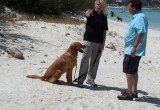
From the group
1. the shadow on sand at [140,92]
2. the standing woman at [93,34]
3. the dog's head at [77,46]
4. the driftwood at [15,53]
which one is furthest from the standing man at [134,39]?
the driftwood at [15,53]

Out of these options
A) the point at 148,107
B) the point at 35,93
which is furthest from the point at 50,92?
the point at 148,107

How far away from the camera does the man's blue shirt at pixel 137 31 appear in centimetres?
788

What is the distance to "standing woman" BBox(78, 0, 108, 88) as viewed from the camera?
8.93m

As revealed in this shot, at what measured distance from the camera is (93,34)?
9047 mm

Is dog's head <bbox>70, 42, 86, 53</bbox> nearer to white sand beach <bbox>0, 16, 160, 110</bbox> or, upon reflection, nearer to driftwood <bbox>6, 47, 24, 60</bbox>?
white sand beach <bbox>0, 16, 160, 110</bbox>

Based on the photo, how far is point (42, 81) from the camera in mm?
9195

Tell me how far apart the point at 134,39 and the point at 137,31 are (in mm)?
161

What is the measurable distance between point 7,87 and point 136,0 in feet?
9.74

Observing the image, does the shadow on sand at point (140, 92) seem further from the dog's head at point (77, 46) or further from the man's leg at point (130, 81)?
the dog's head at point (77, 46)

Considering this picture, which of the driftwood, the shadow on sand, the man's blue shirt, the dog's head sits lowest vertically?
the shadow on sand

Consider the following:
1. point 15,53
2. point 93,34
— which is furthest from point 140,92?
point 15,53

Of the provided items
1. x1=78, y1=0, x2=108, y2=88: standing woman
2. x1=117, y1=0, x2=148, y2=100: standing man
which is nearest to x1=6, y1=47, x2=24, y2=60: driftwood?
x1=78, y1=0, x2=108, y2=88: standing woman

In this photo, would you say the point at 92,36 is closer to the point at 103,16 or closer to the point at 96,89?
the point at 103,16

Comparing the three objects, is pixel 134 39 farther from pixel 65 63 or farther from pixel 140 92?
pixel 140 92
